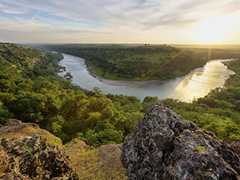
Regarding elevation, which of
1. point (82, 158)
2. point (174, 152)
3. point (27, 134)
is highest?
point (174, 152)

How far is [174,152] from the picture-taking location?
651 centimetres

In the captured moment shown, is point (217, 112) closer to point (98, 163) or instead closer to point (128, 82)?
point (98, 163)

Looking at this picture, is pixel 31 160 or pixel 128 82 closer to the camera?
pixel 31 160

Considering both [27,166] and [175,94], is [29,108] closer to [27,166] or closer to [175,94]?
[27,166]

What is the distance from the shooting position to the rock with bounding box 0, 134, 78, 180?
6.98 metres

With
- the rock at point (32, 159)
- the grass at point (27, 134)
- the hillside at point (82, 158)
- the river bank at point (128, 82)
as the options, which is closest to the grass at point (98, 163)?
the hillside at point (82, 158)

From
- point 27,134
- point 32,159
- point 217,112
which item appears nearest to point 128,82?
point 217,112

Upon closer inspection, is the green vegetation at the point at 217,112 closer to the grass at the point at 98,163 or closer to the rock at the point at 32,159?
the grass at the point at 98,163

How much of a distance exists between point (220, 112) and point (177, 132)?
47.8m

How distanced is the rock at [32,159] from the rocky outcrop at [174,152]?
4.64 meters

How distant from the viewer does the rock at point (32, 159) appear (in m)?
6.98

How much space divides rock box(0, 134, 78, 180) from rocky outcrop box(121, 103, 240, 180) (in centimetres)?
464

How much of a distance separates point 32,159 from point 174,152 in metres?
7.88

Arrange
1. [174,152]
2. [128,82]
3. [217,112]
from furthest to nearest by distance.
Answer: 1. [128,82]
2. [217,112]
3. [174,152]
